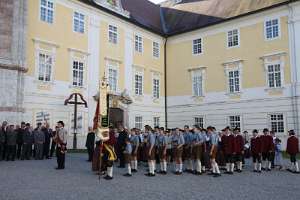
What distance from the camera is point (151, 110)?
2888 centimetres

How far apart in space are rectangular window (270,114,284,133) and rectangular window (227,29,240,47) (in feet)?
21.4

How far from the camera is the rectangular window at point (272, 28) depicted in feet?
81.6

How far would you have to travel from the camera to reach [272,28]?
82.3ft

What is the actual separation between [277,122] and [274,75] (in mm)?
3450

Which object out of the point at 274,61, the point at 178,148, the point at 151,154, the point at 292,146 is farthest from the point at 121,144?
the point at 274,61

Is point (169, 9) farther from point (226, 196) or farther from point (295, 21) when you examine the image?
point (226, 196)

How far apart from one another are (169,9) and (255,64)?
499 inches

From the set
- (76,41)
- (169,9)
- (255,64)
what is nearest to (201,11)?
(169,9)

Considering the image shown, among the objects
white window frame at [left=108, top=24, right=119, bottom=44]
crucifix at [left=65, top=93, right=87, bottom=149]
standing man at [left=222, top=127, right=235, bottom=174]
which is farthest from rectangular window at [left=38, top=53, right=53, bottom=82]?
standing man at [left=222, top=127, right=235, bottom=174]

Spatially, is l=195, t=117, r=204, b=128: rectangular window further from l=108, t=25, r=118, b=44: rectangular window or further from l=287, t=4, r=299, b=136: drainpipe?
l=108, t=25, r=118, b=44: rectangular window

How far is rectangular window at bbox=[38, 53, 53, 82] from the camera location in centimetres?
2116

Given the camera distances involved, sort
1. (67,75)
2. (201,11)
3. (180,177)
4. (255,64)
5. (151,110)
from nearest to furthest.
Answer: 1. (180,177)
2. (67,75)
3. (255,64)
4. (151,110)
5. (201,11)

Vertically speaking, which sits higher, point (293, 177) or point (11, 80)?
point (11, 80)

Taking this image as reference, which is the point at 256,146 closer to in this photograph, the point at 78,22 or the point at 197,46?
the point at 78,22
